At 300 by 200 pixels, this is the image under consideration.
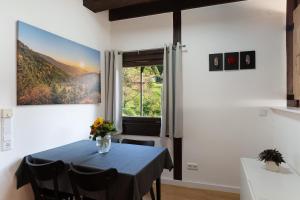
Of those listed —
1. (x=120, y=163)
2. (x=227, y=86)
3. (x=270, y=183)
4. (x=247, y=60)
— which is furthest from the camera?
(x=227, y=86)

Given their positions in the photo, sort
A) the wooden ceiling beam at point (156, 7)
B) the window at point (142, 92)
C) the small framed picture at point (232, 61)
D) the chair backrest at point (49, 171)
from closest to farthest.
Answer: the chair backrest at point (49, 171) → the small framed picture at point (232, 61) → the wooden ceiling beam at point (156, 7) → the window at point (142, 92)

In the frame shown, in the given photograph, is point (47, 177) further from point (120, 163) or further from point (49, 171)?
point (120, 163)

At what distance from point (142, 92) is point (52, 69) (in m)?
1.58

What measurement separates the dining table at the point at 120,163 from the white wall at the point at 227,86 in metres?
1.03

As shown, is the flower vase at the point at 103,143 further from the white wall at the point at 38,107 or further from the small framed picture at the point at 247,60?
the small framed picture at the point at 247,60

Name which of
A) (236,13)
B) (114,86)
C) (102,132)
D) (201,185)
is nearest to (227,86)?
(236,13)

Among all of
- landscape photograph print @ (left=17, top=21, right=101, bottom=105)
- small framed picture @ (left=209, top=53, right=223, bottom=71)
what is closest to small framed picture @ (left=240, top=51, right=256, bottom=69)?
small framed picture @ (left=209, top=53, right=223, bottom=71)

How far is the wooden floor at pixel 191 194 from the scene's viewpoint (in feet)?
9.68

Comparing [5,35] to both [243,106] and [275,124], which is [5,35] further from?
[275,124]

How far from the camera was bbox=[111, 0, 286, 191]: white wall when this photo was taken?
9.72 ft

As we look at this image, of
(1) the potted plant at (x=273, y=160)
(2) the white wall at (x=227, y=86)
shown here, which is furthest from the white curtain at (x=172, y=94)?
(1) the potted plant at (x=273, y=160)

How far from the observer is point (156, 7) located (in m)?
3.54

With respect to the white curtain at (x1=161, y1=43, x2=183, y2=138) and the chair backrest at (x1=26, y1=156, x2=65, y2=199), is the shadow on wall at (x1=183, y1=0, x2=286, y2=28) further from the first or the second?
the chair backrest at (x1=26, y1=156, x2=65, y2=199)

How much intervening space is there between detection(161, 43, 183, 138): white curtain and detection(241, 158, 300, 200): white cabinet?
1.25 m
